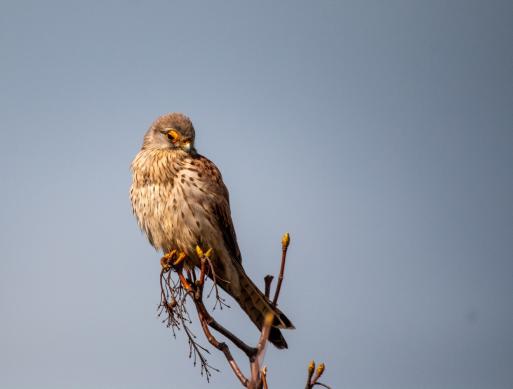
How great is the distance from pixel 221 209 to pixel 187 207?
1.46 feet

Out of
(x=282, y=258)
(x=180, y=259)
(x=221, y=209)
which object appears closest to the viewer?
(x=282, y=258)

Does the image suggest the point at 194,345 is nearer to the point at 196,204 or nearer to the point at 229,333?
the point at 229,333

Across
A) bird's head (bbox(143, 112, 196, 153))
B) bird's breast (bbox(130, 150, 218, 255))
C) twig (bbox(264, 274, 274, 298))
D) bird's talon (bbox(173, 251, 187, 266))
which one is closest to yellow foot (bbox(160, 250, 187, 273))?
bird's talon (bbox(173, 251, 187, 266))

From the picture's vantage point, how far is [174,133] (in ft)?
23.2

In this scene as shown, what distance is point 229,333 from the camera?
3967 millimetres

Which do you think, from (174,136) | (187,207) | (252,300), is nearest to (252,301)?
(252,300)

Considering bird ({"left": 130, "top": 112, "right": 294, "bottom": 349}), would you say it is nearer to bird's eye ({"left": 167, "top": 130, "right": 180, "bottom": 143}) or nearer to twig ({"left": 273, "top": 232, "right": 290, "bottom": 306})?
bird's eye ({"left": 167, "top": 130, "right": 180, "bottom": 143})

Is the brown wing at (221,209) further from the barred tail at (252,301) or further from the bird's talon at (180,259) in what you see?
the bird's talon at (180,259)

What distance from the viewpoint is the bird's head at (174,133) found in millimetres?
7062

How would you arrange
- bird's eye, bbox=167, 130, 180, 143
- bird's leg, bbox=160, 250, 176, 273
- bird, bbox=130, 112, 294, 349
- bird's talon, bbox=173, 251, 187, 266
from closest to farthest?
bird's leg, bbox=160, 250, 176, 273, bird's talon, bbox=173, 251, 187, 266, bird, bbox=130, 112, 294, 349, bird's eye, bbox=167, 130, 180, 143

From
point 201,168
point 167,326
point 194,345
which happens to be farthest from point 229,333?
point 201,168

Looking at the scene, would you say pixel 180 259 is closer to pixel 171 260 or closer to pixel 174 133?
pixel 171 260

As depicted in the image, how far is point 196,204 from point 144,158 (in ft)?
2.44

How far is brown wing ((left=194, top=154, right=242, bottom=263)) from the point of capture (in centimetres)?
693
